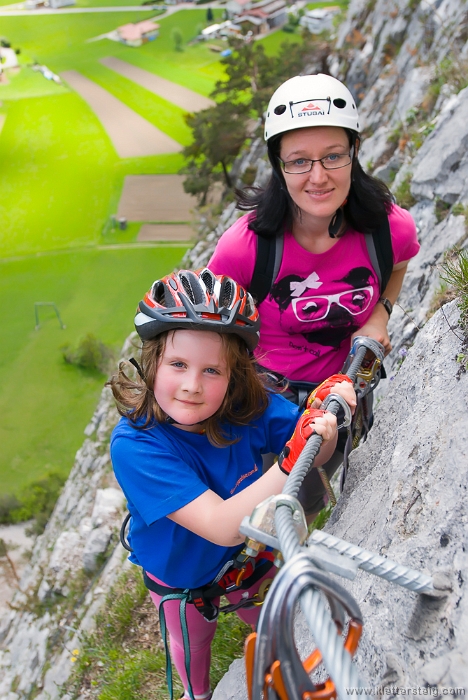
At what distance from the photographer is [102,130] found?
6869 cm

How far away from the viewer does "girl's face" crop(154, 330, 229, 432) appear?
8.87 feet

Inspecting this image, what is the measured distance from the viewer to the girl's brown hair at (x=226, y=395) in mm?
2836

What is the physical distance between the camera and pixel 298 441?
89.1 inches

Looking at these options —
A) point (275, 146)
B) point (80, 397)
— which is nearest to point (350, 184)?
point (275, 146)

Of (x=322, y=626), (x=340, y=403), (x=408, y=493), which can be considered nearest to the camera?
(x=322, y=626)

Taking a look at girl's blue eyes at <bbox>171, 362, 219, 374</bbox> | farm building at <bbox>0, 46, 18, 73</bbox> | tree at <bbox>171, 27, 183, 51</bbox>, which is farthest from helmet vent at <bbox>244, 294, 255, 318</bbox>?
tree at <bbox>171, 27, 183, 51</bbox>

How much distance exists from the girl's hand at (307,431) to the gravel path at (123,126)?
64.8 metres

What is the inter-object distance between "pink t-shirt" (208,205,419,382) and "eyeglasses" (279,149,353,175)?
0.43 meters

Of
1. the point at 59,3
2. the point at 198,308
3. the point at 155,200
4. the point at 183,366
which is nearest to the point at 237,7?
the point at 59,3

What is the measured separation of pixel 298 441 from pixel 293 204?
188 cm

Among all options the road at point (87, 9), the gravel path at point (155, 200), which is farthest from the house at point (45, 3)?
the gravel path at point (155, 200)

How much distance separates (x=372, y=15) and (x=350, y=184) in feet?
Answer: 96.9

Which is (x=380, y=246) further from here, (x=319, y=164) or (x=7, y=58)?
(x=7, y=58)

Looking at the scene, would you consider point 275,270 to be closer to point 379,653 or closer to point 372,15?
point 379,653
